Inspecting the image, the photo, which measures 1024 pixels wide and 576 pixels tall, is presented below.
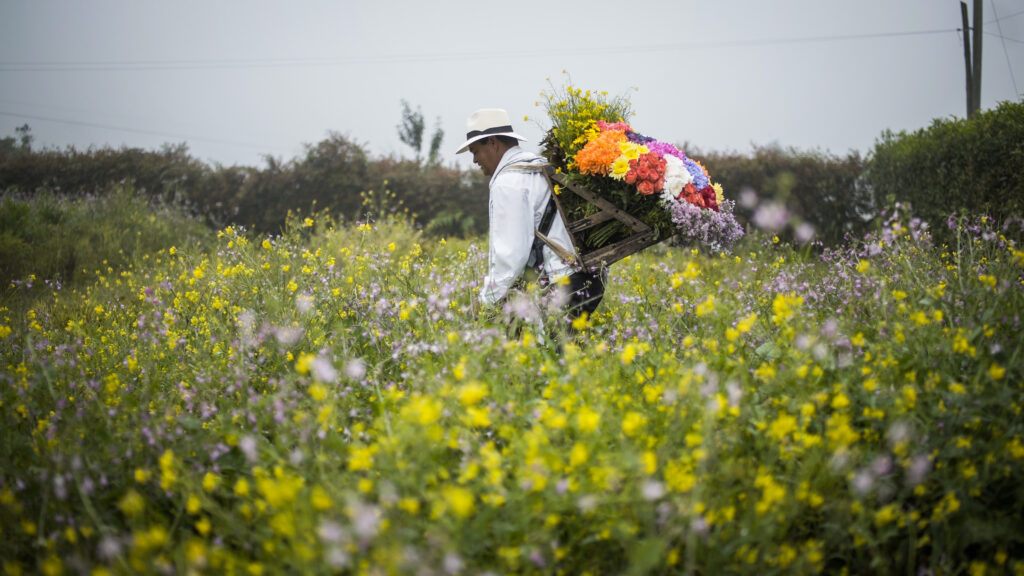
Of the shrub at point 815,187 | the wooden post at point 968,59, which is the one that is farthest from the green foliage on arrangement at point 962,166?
the wooden post at point 968,59

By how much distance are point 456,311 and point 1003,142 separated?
6951mm

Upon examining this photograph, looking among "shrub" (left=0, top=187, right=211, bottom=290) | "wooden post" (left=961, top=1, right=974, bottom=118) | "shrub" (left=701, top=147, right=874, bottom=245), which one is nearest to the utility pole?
"wooden post" (left=961, top=1, right=974, bottom=118)

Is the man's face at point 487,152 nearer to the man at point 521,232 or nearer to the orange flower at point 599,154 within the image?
the man at point 521,232

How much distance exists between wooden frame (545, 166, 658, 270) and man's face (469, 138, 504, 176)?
55 cm

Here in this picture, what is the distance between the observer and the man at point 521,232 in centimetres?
338

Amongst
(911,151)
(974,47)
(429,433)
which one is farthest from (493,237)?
(974,47)

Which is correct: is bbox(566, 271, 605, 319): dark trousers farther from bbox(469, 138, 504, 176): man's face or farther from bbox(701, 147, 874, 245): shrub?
bbox(701, 147, 874, 245): shrub

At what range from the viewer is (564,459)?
200 centimetres

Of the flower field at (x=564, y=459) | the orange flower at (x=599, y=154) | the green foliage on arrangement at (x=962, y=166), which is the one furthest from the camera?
the green foliage on arrangement at (x=962, y=166)

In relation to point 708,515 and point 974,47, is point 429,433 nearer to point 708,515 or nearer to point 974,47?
point 708,515

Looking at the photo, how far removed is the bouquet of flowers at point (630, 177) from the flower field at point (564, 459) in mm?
566

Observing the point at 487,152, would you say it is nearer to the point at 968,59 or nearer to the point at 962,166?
the point at 962,166

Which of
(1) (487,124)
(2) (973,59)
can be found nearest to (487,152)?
(1) (487,124)

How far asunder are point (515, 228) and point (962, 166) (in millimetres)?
6788
